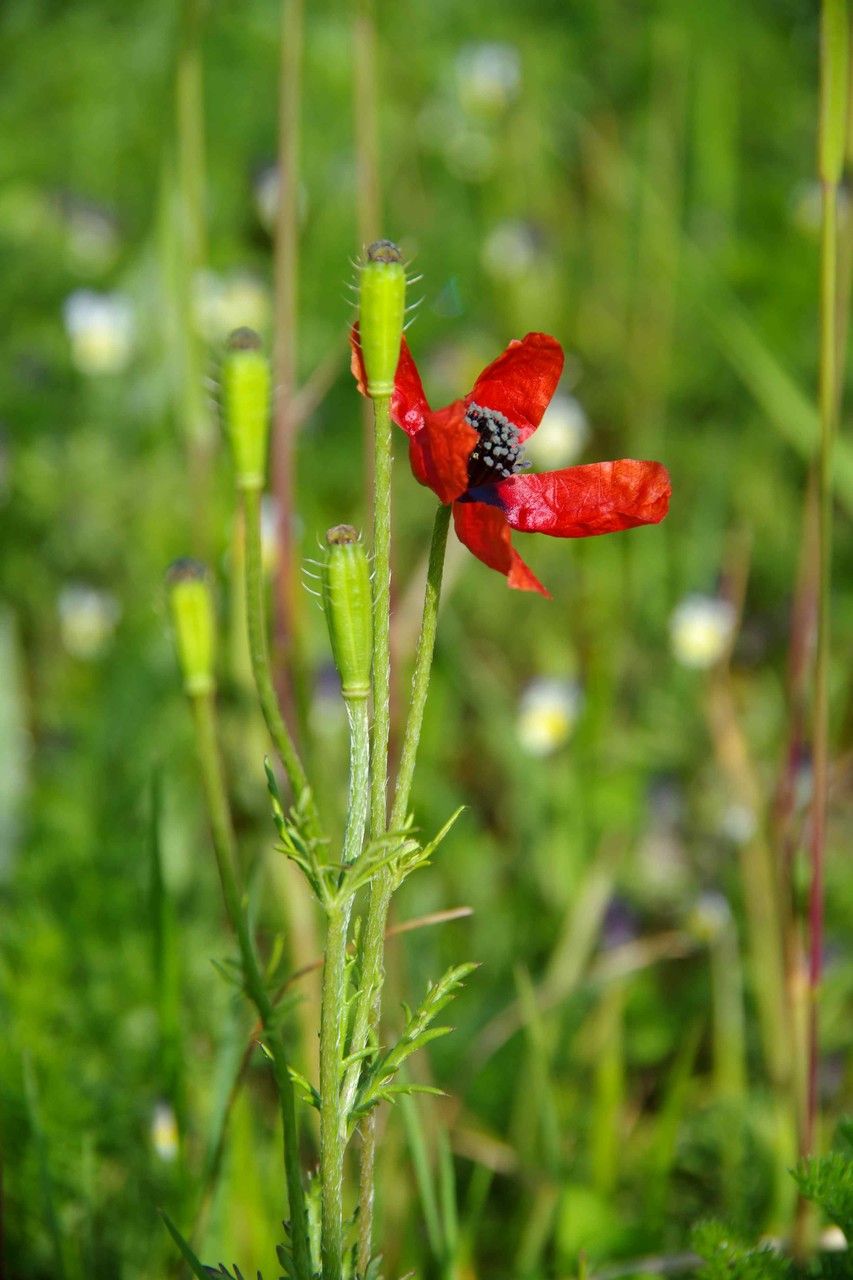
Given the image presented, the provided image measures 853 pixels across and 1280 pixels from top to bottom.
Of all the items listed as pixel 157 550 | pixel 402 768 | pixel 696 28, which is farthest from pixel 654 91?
pixel 402 768

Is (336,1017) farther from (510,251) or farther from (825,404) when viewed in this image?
(510,251)

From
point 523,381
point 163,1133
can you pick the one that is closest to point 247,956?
point 523,381

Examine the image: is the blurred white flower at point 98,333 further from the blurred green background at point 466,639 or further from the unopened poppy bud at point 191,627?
the unopened poppy bud at point 191,627

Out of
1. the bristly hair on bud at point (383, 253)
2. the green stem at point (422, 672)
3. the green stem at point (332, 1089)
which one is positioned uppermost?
the bristly hair on bud at point (383, 253)

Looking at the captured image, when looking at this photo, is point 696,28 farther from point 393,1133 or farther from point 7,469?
point 393,1133

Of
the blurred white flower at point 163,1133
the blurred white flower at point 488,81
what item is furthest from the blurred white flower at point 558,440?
the blurred white flower at point 163,1133

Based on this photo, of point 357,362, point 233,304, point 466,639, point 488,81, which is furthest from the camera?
point 488,81
